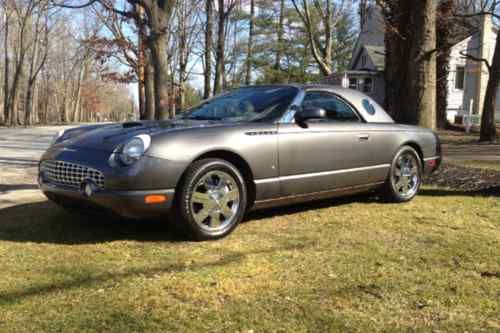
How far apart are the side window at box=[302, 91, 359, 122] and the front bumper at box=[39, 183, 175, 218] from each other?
193cm

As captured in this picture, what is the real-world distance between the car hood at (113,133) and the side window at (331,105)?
1.22m

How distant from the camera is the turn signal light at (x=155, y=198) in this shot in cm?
382

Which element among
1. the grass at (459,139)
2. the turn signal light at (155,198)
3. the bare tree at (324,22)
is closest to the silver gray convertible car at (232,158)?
the turn signal light at (155,198)

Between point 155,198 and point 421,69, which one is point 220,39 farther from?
point 155,198

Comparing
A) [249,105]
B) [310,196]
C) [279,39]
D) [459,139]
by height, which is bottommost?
[310,196]

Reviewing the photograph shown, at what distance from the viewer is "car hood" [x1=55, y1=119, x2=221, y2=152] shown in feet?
13.1

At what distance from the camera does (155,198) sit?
384 cm

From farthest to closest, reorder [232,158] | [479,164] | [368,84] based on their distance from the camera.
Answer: [368,84]
[479,164]
[232,158]

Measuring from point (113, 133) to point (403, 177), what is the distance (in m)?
3.55

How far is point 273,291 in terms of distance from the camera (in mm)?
3053

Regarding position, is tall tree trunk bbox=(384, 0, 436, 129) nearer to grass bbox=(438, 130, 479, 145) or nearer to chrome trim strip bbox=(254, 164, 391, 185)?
chrome trim strip bbox=(254, 164, 391, 185)

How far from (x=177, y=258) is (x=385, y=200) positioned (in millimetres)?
3136

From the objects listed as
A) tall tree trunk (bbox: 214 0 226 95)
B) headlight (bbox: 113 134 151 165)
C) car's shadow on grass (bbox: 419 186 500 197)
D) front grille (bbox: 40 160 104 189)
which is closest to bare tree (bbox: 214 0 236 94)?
tall tree trunk (bbox: 214 0 226 95)

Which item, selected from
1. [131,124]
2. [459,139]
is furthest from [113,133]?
[459,139]
